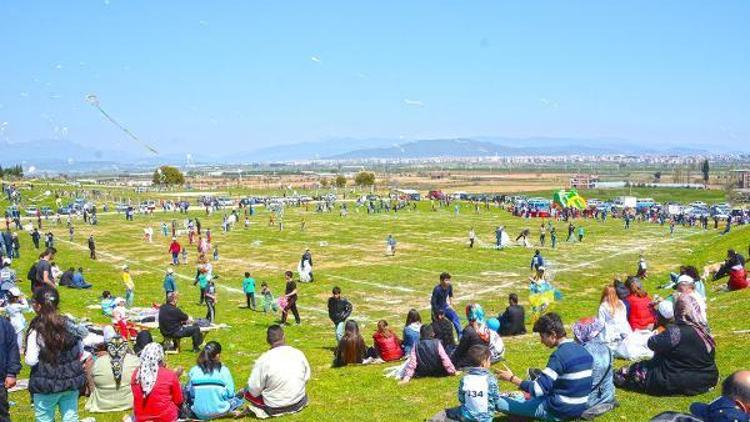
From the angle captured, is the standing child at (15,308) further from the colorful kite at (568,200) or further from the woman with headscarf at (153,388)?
the colorful kite at (568,200)

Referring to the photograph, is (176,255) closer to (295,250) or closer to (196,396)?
(295,250)

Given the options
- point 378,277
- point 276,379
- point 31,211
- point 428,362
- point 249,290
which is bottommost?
point 378,277

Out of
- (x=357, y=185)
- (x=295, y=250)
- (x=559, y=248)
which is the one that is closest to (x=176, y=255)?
(x=295, y=250)

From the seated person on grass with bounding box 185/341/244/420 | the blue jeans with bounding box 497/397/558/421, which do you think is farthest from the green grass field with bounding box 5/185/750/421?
the seated person on grass with bounding box 185/341/244/420

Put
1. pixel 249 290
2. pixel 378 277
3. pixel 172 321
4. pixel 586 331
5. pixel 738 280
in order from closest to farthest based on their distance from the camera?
pixel 586 331 < pixel 172 321 < pixel 738 280 < pixel 249 290 < pixel 378 277

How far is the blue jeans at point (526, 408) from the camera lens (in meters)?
7.75

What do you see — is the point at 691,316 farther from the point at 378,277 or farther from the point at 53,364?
the point at 378,277

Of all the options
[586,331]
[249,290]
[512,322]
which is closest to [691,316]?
[586,331]

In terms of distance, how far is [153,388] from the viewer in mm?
7957

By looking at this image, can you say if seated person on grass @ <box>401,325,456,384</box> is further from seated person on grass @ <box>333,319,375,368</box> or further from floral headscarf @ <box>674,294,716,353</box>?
floral headscarf @ <box>674,294,716,353</box>

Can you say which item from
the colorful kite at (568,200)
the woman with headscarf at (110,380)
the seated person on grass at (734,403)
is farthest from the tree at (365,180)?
the seated person on grass at (734,403)

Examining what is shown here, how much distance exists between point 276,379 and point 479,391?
10.6 ft

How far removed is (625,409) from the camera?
328 inches

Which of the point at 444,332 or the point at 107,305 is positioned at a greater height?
the point at 444,332
